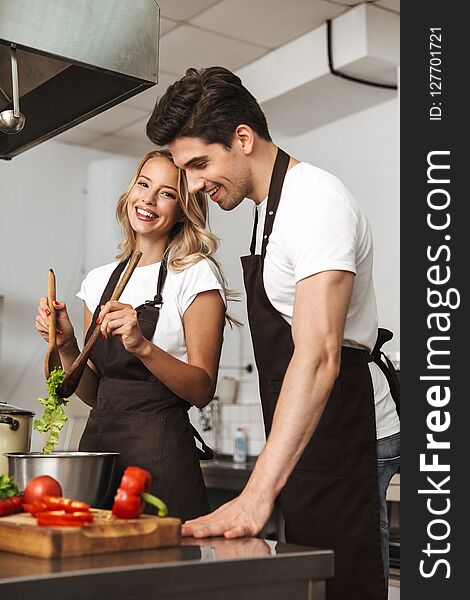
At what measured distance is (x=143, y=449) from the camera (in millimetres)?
2004

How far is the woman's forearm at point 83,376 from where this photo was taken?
7.13 ft

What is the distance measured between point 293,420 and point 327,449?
248mm

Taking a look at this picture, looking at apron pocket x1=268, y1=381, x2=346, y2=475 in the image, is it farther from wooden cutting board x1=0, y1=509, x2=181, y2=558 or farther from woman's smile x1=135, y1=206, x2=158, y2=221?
woman's smile x1=135, y1=206, x2=158, y2=221

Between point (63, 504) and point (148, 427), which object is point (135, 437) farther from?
point (63, 504)

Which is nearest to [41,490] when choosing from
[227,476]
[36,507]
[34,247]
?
[36,507]

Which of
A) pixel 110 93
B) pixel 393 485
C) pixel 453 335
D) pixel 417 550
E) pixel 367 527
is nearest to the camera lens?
pixel 367 527

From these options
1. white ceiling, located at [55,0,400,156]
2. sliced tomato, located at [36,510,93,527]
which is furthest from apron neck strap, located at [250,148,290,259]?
white ceiling, located at [55,0,400,156]

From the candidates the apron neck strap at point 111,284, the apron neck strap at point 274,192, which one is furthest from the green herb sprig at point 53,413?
the apron neck strap at point 274,192

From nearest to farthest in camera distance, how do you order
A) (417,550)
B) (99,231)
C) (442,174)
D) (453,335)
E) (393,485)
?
(417,550), (453,335), (442,174), (393,485), (99,231)

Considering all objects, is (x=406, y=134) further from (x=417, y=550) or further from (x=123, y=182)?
(x=123, y=182)

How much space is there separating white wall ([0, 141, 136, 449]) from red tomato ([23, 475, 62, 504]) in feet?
12.0

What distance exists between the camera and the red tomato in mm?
1293

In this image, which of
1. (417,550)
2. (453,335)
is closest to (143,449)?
(417,550)

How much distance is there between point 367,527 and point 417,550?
1.08 ft
